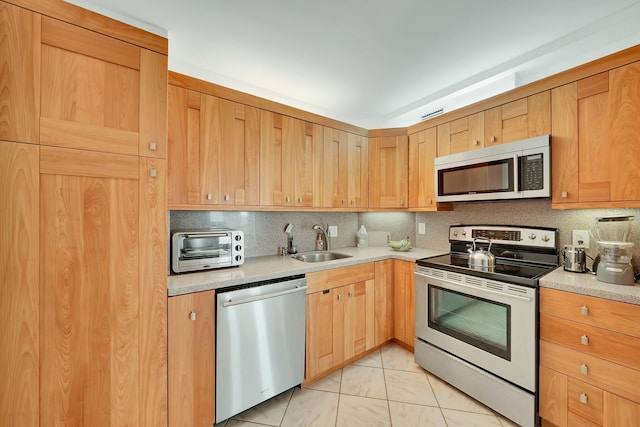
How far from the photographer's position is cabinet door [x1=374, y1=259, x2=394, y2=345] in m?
2.53

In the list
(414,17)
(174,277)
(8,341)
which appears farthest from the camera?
(174,277)

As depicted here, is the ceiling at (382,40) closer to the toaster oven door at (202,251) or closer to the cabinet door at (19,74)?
the cabinet door at (19,74)

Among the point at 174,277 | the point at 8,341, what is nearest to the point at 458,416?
the point at 174,277

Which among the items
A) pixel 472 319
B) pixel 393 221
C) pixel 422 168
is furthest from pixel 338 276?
pixel 422 168

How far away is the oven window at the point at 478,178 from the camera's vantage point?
206 centimetres

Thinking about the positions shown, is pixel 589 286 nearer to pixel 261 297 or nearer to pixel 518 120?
pixel 518 120

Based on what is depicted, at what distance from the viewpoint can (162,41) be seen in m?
1.47

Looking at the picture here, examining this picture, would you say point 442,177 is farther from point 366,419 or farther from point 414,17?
point 366,419

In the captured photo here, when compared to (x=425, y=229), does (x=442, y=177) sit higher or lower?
higher

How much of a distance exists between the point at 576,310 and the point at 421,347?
46.0 inches

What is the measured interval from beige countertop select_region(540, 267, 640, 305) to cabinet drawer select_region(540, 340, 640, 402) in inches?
14.1

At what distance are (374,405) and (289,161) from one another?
2045 millimetres

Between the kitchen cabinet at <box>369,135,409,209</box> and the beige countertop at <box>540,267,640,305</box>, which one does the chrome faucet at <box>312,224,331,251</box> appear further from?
the beige countertop at <box>540,267,640,305</box>

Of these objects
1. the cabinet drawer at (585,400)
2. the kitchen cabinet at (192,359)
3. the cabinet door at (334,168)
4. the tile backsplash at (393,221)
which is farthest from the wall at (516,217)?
the kitchen cabinet at (192,359)
